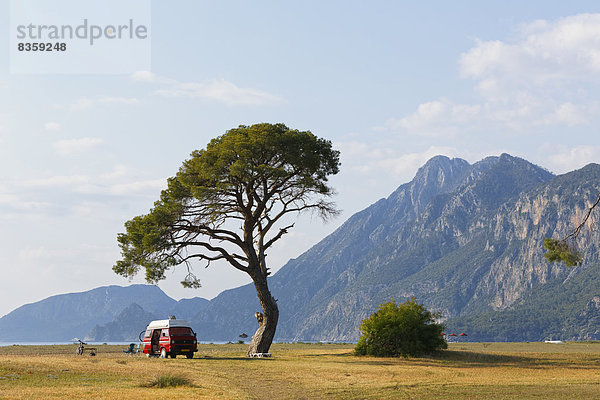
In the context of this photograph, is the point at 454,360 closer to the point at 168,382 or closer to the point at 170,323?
the point at 170,323

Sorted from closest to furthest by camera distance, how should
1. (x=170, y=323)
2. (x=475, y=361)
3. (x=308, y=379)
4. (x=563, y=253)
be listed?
(x=308, y=379) < (x=475, y=361) < (x=563, y=253) < (x=170, y=323)

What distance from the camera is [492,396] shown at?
1941cm

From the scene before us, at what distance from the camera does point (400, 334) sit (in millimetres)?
36281

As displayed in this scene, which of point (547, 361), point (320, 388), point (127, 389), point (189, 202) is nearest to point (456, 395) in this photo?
point (320, 388)

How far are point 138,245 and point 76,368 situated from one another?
13402 millimetres

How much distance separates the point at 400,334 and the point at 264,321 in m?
7.82

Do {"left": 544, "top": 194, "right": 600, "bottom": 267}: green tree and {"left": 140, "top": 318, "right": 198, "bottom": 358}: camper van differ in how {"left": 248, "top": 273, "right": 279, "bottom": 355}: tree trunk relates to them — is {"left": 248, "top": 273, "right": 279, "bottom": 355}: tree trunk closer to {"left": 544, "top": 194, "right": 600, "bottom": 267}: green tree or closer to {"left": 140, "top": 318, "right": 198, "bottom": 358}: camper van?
{"left": 140, "top": 318, "right": 198, "bottom": 358}: camper van

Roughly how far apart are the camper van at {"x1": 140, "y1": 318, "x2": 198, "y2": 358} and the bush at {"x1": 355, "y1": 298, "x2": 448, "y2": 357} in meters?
9.50

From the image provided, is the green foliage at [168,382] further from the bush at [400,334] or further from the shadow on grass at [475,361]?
the bush at [400,334]

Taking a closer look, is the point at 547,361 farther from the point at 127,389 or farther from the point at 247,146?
the point at 127,389

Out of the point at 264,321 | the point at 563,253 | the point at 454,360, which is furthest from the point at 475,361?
the point at 264,321

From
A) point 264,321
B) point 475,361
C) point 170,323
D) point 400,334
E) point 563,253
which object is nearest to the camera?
point 475,361

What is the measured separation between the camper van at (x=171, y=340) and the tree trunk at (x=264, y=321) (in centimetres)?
380

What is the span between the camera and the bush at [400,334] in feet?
118
